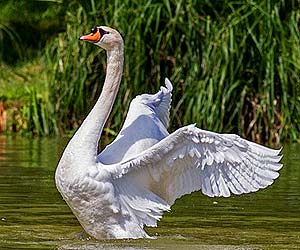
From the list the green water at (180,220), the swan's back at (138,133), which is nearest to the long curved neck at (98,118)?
the swan's back at (138,133)

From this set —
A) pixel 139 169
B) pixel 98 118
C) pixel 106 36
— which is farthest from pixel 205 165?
pixel 106 36

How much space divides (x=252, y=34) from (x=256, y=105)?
3.27 feet

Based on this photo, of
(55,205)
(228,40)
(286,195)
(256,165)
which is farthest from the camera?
(228,40)

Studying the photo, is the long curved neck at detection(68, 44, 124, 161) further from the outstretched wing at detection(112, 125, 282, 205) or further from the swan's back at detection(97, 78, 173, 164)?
the outstretched wing at detection(112, 125, 282, 205)

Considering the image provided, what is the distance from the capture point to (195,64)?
55.3ft

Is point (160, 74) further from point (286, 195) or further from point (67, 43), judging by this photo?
point (286, 195)

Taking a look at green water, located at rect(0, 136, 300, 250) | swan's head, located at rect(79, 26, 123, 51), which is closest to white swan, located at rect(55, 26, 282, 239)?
swan's head, located at rect(79, 26, 123, 51)

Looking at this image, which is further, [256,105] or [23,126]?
[23,126]

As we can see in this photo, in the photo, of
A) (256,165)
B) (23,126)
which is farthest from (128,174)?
(23,126)

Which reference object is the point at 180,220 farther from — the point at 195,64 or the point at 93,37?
the point at 195,64

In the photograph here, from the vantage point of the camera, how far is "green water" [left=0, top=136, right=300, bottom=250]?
8008 millimetres

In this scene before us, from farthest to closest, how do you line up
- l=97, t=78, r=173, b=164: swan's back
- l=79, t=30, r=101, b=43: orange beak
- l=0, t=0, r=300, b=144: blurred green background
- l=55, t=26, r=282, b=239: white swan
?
l=0, t=0, r=300, b=144: blurred green background → l=79, t=30, r=101, b=43: orange beak → l=97, t=78, r=173, b=164: swan's back → l=55, t=26, r=282, b=239: white swan

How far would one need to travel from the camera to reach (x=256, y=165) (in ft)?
26.6

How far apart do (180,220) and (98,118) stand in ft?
4.51
